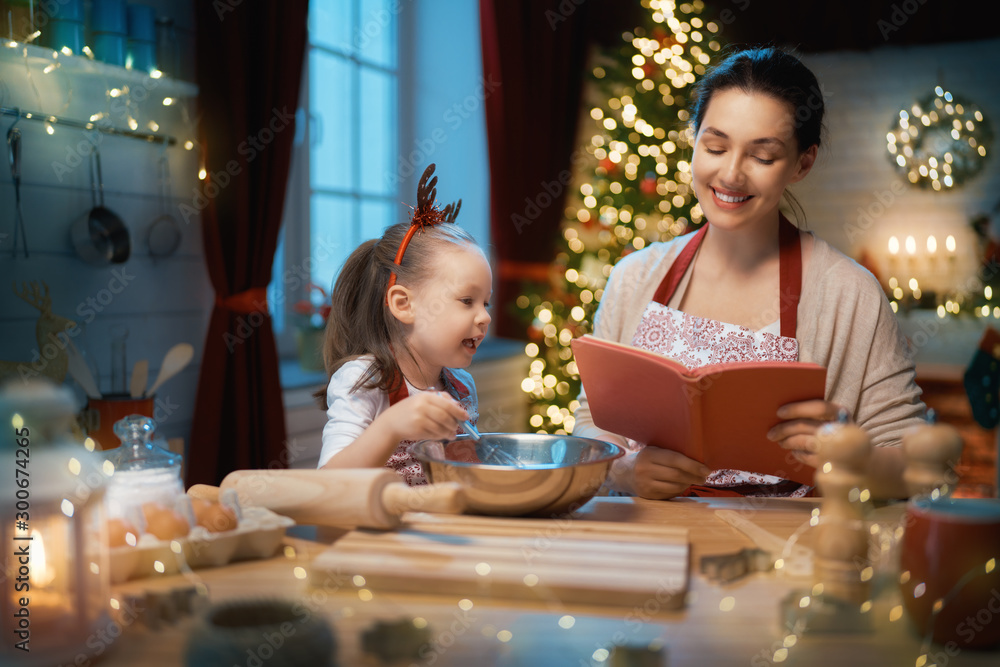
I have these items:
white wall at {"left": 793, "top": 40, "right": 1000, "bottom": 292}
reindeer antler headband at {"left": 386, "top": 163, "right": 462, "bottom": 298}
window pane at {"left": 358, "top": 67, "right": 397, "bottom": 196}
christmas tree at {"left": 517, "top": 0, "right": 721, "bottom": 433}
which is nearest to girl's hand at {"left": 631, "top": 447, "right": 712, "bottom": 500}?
→ reindeer antler headband at {"left": 386, "top": 163, "right": 462, "bottom": 298}

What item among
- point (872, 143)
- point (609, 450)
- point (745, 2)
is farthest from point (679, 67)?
point (609, 450)

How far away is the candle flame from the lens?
0.71 metres

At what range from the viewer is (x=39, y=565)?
0.71 meters

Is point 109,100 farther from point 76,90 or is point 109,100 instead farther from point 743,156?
point 743,156

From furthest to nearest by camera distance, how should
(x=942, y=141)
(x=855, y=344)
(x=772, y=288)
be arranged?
(x=942, y=141), (x=772, y=288), (x=855, y=344)

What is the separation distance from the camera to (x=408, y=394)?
5.10 ft

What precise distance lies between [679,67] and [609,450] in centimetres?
338

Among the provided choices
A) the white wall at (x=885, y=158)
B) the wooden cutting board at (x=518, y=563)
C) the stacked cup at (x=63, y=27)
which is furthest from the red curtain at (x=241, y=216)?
the white wall at (x=885, y=158)

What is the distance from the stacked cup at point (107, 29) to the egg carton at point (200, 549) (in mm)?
1844

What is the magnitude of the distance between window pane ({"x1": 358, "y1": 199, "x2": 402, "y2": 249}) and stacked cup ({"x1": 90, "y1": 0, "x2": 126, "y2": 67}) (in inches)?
67.7

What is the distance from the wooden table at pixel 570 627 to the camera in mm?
722

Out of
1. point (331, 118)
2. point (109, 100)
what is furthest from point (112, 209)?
point (331, 118)

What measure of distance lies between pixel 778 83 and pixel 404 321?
2.91 ft

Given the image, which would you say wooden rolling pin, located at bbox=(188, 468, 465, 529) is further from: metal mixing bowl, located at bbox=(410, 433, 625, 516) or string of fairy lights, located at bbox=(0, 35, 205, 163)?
string of fairy lights, located at bbox=(0, 35, 205, 163)
